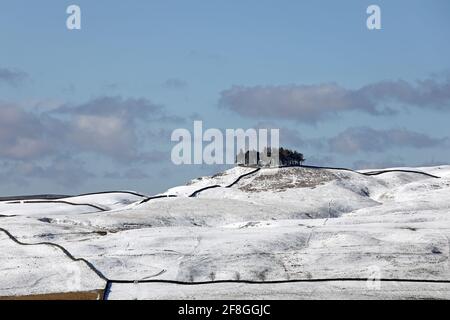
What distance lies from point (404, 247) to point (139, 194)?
51328mm

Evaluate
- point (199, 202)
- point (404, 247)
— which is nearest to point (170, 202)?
point (199, 202)

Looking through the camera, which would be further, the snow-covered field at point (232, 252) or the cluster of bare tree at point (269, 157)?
the cluster of bare tree at point (269, 157)

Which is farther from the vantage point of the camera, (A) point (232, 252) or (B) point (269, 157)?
(B) point (269, 157)

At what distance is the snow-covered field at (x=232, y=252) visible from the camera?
127ft

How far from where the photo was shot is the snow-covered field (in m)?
38.6

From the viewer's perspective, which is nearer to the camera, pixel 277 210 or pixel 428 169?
pixel 277 210

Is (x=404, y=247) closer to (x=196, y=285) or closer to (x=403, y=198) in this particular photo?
(x=196, y=285)

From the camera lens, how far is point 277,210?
7175cm

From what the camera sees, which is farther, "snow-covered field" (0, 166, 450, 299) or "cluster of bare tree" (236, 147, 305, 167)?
"cluster of bare tree" (236, 147, 305, 167)

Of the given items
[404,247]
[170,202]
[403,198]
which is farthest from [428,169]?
[404,247]

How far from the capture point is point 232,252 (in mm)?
44906
